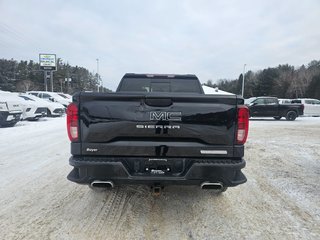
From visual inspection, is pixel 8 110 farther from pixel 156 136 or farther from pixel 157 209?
pixel 156 136

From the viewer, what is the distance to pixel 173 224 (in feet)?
11.4

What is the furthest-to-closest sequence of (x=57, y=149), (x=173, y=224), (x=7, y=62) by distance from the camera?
(x=7, y=62), (x=57, y=149), (x=173, y=224)

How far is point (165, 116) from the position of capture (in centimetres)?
318

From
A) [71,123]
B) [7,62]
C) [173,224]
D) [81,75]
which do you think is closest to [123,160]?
[71,123]

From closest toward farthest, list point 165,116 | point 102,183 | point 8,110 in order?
point 165,116, point 102,183, point 8,110

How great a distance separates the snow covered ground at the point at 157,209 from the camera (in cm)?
326

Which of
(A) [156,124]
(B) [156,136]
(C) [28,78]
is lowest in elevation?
(B) [156,136]

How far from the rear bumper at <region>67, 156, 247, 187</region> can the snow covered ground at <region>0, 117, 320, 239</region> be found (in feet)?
1.98

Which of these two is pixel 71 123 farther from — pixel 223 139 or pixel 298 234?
pixel 298 234

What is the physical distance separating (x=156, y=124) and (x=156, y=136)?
146mm

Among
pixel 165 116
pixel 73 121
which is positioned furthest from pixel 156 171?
pixel 73 121

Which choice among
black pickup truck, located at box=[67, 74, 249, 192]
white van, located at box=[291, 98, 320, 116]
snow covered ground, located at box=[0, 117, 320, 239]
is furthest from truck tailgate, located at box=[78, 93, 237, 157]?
white van, located at box=[291, 98, 320, 116]

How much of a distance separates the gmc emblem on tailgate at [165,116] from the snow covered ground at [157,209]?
→ 135 centimetres

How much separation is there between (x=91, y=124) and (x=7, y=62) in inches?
4156
